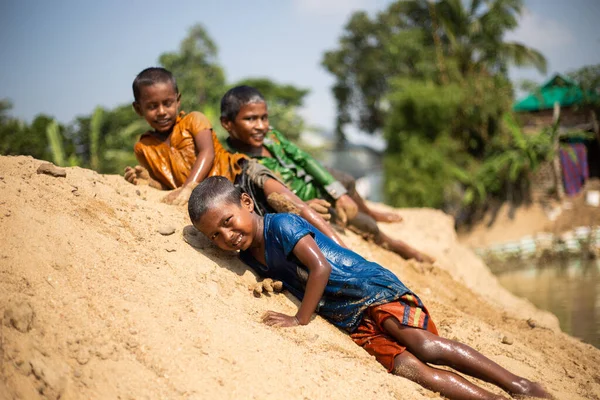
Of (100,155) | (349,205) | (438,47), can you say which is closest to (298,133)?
(438,47)

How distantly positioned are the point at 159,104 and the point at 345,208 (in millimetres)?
1553

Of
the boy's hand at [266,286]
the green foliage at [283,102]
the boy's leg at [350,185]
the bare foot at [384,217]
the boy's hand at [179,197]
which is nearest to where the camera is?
the boy's hand at [266,286]

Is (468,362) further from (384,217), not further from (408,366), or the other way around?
(384,217)

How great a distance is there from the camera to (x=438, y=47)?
16703 millimetres

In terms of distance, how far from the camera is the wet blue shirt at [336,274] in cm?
258

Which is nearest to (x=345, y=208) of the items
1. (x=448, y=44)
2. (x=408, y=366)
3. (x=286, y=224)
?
(x=286, y=224)

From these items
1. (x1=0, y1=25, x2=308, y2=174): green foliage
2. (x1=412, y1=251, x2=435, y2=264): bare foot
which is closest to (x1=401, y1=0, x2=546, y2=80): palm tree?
(x1=0, y1=25, x2=308, y2=174): green foliage

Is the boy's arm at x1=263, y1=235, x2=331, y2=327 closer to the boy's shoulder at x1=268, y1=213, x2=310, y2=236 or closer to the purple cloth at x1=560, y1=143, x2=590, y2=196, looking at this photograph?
the boy's shoulder at x1=268, y1=213, x2=310, y2=236

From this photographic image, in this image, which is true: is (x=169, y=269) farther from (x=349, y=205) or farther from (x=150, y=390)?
(x=349, y=205)

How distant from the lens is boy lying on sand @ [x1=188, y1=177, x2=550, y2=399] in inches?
96.3

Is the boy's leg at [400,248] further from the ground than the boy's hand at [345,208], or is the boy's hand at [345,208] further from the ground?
the boy's hand at [345,208]

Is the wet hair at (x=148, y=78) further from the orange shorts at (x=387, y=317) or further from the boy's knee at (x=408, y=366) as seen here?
the boy's knee at (x=408, y=366)

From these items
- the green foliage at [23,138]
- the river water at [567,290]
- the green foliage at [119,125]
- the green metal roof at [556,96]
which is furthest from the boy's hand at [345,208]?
the green metal roof at [556,96]

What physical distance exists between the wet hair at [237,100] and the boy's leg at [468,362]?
2.11 m
